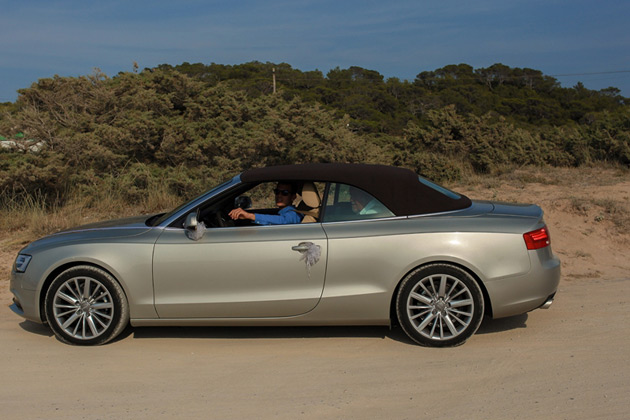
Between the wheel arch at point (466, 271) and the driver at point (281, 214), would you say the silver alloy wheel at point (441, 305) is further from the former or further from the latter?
the driver at point (281, 214)

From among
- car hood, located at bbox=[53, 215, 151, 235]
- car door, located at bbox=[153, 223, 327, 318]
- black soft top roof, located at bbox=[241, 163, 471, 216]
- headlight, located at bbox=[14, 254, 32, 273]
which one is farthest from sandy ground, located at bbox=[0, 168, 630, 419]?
black soft top roof, located at bbox=[241, 163, 471, 216]

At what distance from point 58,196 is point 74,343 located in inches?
294

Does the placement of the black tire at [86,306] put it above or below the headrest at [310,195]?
below

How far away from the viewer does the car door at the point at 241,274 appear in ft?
16.4

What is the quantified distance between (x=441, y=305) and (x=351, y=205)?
1.14 m

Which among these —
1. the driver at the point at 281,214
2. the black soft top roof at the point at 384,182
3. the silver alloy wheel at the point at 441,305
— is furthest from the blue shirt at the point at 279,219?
the silver alloy wheel at the point at 441,305

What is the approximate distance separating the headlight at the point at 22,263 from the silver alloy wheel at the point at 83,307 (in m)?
0.44

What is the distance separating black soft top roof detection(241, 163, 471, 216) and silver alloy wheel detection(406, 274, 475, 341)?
0.65m

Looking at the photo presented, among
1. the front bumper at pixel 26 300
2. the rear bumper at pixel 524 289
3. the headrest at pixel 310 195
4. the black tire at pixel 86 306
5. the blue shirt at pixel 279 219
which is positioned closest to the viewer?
the rear bumper at pixel 524 289

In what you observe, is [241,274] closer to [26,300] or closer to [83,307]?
[83,307]

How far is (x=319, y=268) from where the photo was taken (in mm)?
4957

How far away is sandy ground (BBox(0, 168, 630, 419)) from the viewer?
153 inches

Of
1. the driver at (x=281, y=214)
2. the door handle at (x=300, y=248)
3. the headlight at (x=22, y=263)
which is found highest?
the driver at (x=281, y=214)

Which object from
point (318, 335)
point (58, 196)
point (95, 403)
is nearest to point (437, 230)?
point (318, 335)
